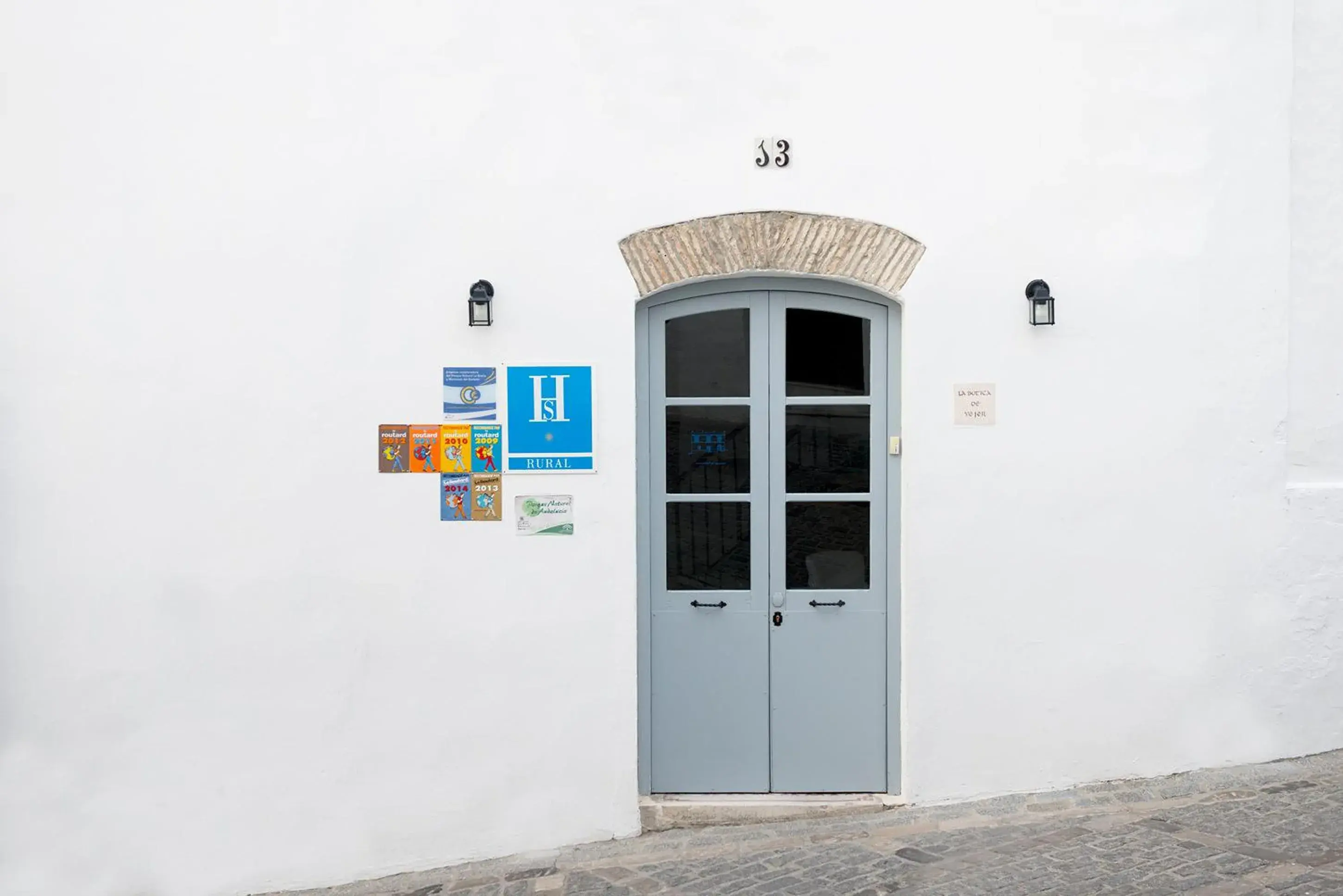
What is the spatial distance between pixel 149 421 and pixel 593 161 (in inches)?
87.8

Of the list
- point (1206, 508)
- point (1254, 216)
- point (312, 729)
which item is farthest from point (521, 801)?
point (1254, 216)

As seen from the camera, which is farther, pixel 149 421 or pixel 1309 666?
pixel 1309 666

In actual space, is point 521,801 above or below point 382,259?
below

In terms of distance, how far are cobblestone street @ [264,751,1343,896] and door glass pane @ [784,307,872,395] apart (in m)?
1.98

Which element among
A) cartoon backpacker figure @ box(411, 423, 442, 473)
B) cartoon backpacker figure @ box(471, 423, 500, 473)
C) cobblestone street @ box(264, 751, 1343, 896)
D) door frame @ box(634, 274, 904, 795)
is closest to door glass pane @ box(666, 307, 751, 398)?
door frame @ box(634, 274, 904, 795)

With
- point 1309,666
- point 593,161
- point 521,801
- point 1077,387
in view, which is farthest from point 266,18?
point 1309,666

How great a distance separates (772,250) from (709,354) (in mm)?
564

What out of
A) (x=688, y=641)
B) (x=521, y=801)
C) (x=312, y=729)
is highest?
(x=688, y=641)

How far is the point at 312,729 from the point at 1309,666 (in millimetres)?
4586

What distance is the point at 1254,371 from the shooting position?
527 cm

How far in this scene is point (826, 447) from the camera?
5.27m

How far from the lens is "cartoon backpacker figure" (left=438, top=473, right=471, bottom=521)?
502cm

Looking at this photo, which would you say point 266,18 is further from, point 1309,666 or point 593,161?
point 1309,666

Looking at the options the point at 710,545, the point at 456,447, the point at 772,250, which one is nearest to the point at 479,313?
the point at 456,447
